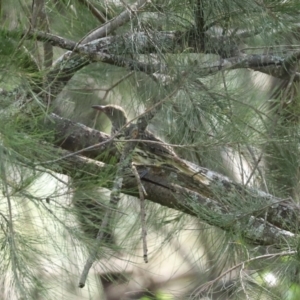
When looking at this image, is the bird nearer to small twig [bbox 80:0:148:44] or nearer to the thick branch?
the thick branch

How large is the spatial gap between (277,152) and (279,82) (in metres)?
0.75

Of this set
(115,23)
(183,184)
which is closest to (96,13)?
(115,23)

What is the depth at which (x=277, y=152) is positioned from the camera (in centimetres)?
200

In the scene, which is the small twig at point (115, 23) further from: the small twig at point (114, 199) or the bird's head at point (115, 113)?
the bird's head at point (115, 113)

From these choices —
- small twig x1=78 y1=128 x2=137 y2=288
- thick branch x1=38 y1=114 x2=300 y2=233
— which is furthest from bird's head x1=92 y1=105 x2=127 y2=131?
small twig x1=78 y1=128 x2=137 y2=288

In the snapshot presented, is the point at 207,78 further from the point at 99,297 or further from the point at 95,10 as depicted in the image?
the point at 99,297

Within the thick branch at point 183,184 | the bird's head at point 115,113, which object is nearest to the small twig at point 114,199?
the thick branch at point 183,184

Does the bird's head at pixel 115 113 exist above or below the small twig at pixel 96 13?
below

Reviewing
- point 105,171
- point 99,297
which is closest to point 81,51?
point 105,171

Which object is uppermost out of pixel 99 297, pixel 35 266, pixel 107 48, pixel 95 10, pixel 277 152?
pixel 95 10

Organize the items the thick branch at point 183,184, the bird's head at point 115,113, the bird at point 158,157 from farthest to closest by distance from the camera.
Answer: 1. the bird's head at point 115,113
2. the bird at point 158,157
3. the thick branch at point 183,184

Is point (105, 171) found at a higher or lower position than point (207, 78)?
lower

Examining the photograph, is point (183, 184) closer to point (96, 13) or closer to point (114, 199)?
point (114, 199)

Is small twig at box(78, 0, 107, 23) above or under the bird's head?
above
